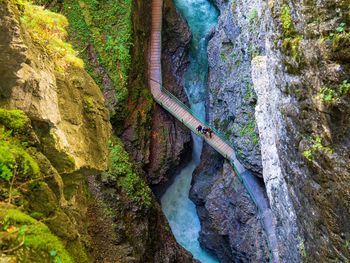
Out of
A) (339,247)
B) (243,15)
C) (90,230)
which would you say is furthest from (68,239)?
(243,15)

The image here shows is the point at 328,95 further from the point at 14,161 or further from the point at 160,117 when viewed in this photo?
the point at 160,117

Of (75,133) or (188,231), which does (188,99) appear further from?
(75,133)

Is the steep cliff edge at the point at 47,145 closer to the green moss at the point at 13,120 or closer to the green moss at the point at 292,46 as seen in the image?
the green moss at the point at 13,120

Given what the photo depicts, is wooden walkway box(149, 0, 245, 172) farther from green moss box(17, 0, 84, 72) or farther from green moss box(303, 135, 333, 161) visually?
green moss box(303, 135, 333, 161)

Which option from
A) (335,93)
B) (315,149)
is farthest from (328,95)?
(315,149)

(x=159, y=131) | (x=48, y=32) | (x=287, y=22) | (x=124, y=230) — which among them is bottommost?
(x=124, y=230)

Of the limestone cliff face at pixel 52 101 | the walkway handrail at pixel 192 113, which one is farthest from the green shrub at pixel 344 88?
the walkway handrail at pixel 192 113
